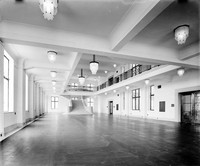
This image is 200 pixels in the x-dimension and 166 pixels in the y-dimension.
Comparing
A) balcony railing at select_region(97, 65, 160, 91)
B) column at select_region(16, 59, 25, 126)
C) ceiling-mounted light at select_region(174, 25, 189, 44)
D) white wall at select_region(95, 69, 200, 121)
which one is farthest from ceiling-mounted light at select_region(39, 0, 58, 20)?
balcony railing at select_region(97, 65, 160, 91)

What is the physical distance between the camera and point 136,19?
3.27 meters

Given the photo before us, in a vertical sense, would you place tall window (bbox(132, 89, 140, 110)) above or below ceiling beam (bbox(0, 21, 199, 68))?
below

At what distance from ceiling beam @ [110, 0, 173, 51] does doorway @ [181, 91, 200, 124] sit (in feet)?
24.0

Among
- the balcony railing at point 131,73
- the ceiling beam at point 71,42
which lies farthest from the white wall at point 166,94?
the ceiling beam at point 71,42

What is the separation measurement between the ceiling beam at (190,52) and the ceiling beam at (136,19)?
3.19m

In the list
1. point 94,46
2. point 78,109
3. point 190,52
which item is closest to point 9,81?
point 94,46

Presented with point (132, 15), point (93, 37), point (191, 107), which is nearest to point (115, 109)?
point (191, 107)

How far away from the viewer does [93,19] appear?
3.85m

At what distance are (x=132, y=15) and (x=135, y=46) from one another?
197 centimetres

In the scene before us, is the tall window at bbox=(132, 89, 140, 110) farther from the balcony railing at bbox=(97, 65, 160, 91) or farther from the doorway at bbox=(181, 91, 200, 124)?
the doorway at bbox=(181, 91, 200, 124)

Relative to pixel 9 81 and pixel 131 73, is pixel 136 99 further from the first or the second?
pixel 9 81

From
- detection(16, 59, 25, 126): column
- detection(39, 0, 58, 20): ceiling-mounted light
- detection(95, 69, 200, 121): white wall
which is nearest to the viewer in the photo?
detection(39, 0, 58, 20): ceiling-mounted light

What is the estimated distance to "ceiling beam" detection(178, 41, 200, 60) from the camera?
213 inches

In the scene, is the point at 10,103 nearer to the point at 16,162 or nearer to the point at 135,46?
the point at 16,162
